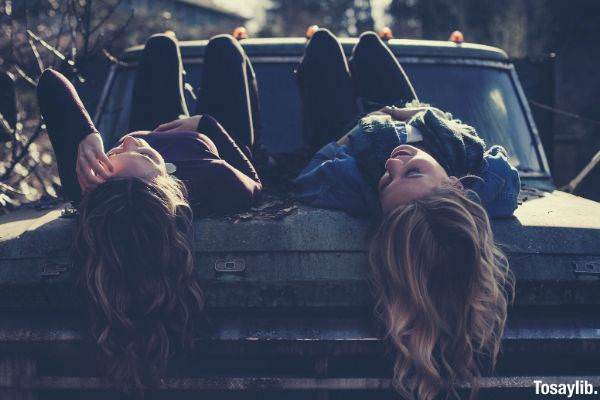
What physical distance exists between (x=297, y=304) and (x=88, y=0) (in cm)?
326

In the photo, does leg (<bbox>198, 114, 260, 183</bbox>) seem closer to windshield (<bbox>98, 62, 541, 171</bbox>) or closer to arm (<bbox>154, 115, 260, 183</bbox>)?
arm (<bbox>154, 115, 260, 183</bbox>)

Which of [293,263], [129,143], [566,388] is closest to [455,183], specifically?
[293,263]

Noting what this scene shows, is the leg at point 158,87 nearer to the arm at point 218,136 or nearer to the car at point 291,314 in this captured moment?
the arm at point 218,136

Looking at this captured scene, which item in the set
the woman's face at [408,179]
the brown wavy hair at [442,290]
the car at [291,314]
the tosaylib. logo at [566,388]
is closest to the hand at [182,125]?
the car at [291,314]

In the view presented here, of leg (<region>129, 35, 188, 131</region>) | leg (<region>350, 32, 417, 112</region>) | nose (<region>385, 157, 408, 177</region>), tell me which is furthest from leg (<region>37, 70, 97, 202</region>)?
leg (<region>350, 32, 417, 112</region>)

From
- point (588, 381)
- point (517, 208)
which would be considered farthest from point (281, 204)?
point (588, 381)

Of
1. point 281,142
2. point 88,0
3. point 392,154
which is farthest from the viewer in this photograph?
point 88,0

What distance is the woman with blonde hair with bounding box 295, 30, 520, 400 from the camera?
2.51 metres

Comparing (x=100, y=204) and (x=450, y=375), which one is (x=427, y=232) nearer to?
(x=450, y=375)

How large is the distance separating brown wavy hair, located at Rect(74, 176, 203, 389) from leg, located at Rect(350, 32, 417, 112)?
1.74m

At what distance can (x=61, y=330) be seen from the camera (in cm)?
257

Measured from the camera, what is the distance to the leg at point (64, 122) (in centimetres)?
307

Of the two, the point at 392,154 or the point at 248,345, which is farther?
the point at 392,154

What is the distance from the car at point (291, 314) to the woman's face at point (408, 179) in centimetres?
15
